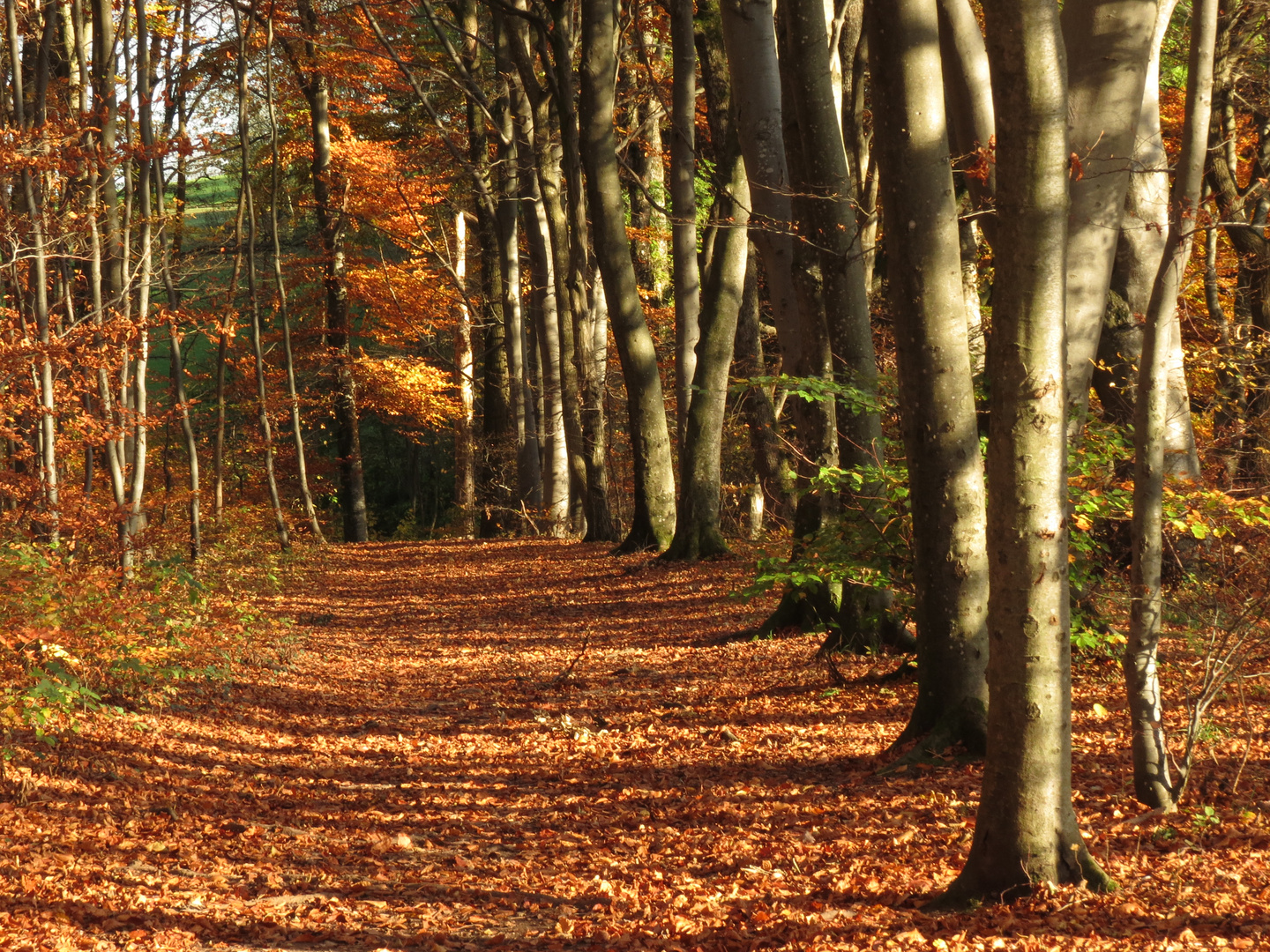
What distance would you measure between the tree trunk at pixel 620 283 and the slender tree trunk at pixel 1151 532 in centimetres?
1031

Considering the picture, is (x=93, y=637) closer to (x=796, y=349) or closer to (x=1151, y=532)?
(x=796, y=349)

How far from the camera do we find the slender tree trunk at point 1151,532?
14.3 feet

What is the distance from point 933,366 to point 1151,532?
1.39 meters

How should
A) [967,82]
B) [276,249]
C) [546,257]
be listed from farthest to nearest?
[276,249]
[546,257]
[967,82]

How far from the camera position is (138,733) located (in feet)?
22.2

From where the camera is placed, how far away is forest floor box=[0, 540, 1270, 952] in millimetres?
3924

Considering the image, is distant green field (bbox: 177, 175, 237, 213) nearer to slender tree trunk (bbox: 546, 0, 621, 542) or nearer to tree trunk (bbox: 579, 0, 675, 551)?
slender tree trunk (bbox: 546, 0, 621, 542)

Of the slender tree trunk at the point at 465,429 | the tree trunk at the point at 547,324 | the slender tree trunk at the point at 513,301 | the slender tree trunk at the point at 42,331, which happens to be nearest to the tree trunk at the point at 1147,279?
the slender tree trunk at the point at 42,331

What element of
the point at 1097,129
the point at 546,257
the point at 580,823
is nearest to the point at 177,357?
the point at 546,257

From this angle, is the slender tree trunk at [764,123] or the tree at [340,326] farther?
the tree at [340,326]

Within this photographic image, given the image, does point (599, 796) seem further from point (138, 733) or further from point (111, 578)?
point (111, 578)

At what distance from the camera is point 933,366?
535 centimetres

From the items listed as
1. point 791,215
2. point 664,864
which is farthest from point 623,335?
point 664,864

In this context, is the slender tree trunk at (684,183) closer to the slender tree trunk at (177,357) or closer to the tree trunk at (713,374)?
the tree trunk at (713,374)
